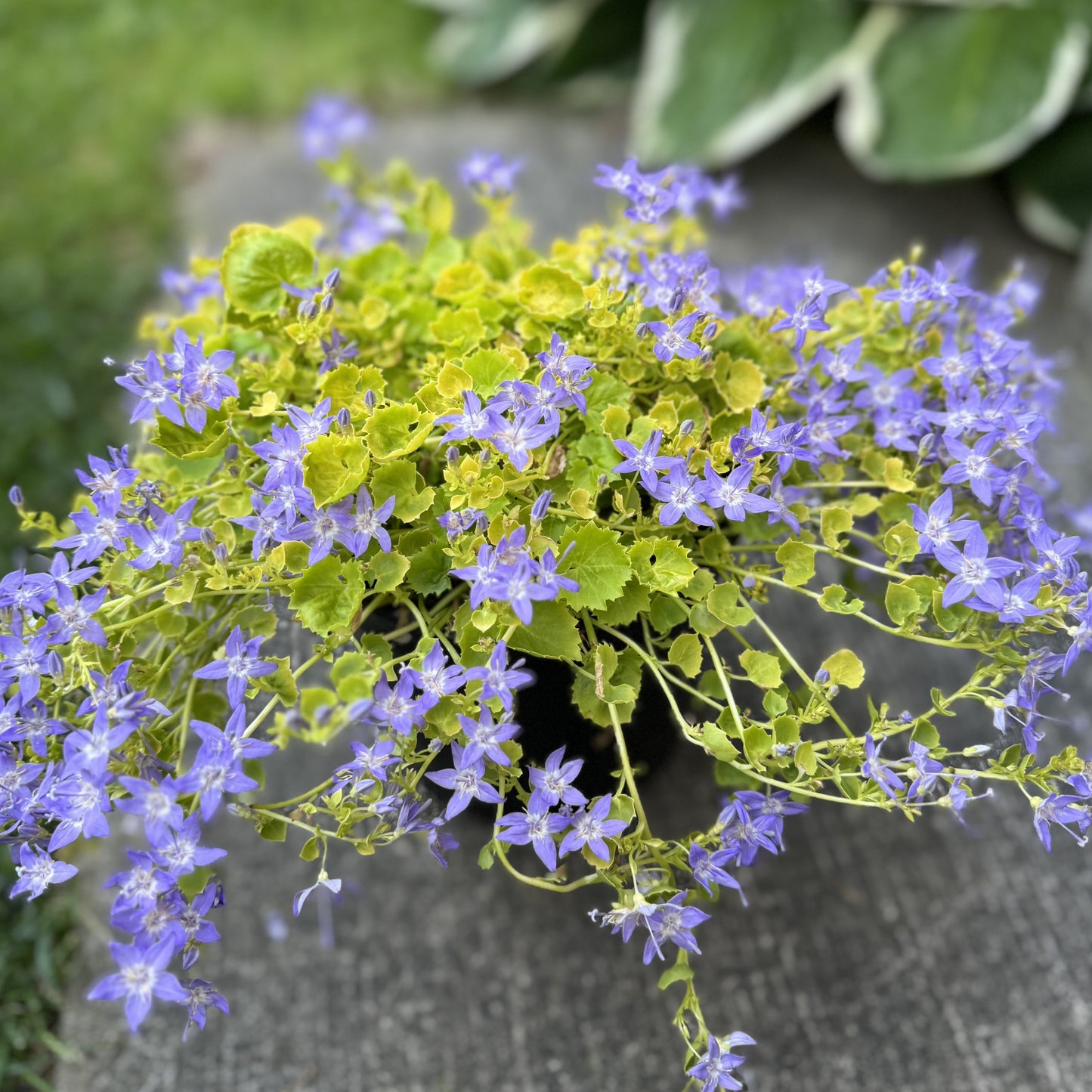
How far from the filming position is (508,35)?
267 cm

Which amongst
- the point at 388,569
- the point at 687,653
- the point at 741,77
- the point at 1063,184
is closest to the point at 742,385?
the point at 687,653

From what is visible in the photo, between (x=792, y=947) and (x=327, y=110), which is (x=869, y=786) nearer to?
(x=792, y=947)

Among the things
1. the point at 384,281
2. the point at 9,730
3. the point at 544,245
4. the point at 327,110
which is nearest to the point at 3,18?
the point at 544,245

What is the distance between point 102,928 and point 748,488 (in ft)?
3.58

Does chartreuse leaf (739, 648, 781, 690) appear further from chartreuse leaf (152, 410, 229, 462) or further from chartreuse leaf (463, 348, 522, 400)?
chartreuse leaf (152, 410, 229, 462)

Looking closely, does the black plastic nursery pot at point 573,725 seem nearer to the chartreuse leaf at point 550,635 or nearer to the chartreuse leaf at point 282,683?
the chartreuse leaf at point 550,635

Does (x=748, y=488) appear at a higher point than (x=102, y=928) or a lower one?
higher

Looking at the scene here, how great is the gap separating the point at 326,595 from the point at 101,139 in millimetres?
2418

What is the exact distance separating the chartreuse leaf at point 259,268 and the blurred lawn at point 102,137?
103 cm

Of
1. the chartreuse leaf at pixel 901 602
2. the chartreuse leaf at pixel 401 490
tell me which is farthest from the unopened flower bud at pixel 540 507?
the chartreuse leaf at pixel 901 602

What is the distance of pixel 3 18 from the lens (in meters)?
3.11

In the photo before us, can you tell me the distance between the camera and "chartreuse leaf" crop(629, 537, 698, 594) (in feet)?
2.93

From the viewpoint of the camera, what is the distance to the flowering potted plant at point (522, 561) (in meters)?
0.83

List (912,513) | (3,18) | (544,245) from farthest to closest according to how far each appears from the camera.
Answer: (3,18) < (544,245) < (912,513)
